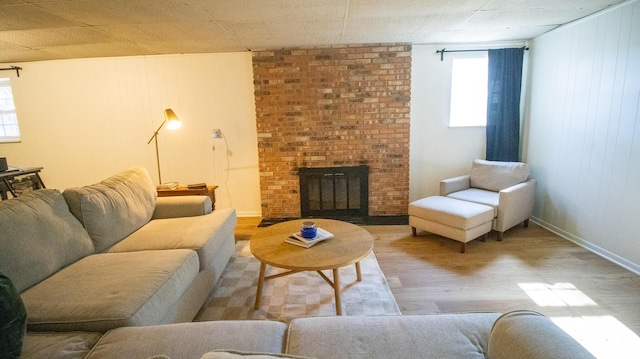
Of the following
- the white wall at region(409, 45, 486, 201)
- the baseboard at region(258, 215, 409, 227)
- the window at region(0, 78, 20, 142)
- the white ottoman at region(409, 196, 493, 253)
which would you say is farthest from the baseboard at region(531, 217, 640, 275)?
the window at region(0, 78, 20, 142)

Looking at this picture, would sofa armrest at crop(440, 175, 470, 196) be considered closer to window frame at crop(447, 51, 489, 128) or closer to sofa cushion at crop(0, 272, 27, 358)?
window frame at crop(447, 51, 489, 128)

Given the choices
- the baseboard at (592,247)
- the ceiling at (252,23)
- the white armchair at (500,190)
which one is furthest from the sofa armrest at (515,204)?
the ceiling at (252,23)

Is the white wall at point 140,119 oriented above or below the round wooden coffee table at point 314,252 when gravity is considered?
above

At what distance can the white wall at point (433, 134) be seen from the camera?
3980mm

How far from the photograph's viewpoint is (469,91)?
4074mm

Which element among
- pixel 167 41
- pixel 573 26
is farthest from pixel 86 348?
pixel 573 26

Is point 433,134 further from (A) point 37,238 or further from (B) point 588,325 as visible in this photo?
(A) point 37,238

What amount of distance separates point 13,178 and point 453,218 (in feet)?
17.3

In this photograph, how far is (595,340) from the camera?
1.73m

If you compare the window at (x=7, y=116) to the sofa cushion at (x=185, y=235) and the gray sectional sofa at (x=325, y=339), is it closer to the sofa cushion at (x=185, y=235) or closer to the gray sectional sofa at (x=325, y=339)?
the sofa cushion at (x=185, y=235)

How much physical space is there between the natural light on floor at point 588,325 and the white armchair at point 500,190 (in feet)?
3.09

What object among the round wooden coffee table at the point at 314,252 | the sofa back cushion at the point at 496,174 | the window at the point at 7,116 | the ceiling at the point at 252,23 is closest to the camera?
the round wooden coffee table at the point at 314,252

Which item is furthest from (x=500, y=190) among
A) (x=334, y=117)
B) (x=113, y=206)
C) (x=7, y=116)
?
(x=7, y=116)

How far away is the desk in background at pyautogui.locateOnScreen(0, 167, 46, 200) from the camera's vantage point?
3.58m
